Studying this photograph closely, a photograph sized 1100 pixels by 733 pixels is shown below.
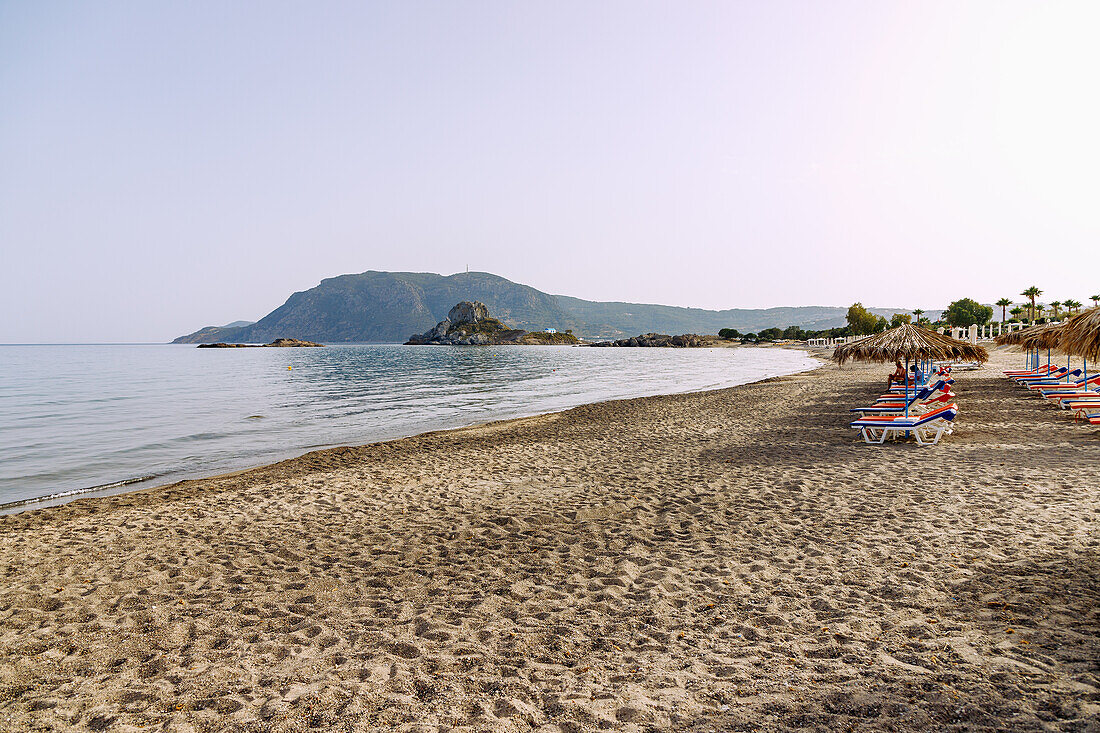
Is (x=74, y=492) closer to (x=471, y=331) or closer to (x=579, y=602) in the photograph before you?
(x=579, y=602)

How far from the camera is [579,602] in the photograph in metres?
5.21

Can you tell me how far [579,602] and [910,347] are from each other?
14862 millimetres

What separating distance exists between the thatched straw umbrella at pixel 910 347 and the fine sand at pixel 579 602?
6204 millimetres

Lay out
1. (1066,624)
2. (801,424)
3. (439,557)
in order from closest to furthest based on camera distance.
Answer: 1. (1066,624)
2. (439,557)
3. (801,424)

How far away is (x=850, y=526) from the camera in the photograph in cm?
677

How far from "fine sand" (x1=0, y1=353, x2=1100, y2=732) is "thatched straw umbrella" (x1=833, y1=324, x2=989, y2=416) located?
20.4 feet

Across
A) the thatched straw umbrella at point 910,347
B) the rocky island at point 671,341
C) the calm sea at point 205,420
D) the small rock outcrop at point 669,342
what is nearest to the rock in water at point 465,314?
the small rock outcrop at point 669,342

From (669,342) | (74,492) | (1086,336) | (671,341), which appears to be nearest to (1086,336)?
(1086,336)

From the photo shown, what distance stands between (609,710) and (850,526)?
453 centimetres

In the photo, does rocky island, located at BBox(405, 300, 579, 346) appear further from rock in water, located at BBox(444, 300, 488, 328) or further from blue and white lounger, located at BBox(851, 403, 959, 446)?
blue and white lounger, located at BBox(851, 403, 959, 446)

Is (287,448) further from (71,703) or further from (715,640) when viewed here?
(715,640)

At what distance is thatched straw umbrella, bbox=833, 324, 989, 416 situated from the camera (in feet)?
52.0

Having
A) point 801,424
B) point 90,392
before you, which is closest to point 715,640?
point 801,424

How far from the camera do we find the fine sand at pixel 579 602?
144 inches
